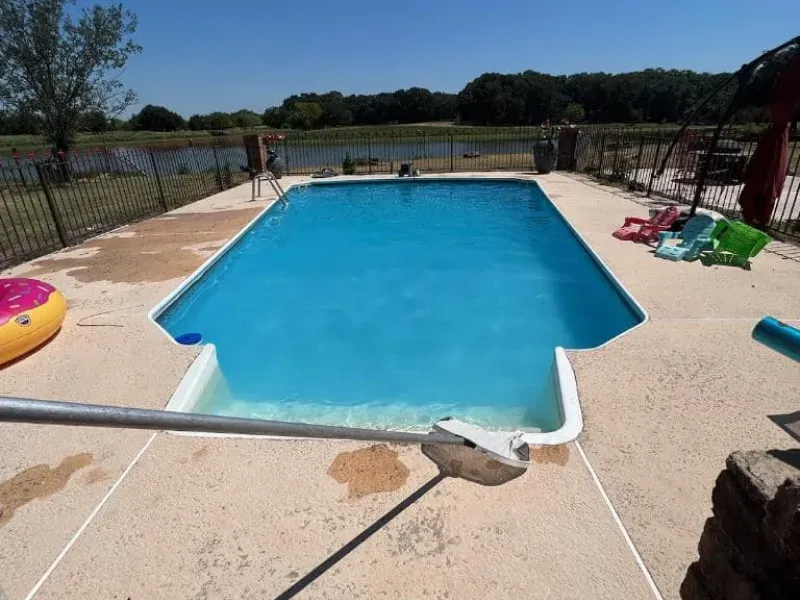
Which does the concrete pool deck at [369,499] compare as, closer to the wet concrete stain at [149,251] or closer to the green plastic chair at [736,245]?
the green plastic chair at [736,245]

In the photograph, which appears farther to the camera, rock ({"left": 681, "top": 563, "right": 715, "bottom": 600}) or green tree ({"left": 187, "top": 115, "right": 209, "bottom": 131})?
green tree ({"left": 187, "top": 115, "right": 209, "bottom": 131})

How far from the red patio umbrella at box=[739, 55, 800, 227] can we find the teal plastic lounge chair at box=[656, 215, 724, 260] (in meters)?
2.14

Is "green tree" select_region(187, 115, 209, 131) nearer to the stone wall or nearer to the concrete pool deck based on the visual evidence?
the concrete pool deck

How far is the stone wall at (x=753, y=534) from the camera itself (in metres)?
1.01

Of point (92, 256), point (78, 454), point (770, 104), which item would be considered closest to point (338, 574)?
point (78, 454)

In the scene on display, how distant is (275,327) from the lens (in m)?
6.86

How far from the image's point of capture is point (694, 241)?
257 inches

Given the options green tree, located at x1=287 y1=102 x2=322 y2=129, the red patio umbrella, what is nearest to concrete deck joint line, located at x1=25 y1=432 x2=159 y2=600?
the red patio umbrella

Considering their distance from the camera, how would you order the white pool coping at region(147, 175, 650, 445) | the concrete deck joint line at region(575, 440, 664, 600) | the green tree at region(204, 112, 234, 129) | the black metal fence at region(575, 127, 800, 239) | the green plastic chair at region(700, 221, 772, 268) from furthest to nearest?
the green tree at region(204, 112, 234, 129), the black metal fence at region(575, 127, 800, 239), the green plastic chair at region(700, 221, 772, 268), the white pool coping at region(147, 175, 650, 445), the concrete deck joint line at region(575, 440, 664, 600)

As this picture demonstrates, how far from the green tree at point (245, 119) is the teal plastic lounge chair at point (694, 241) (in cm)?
6710

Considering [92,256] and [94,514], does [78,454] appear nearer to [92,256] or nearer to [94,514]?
[94,514]

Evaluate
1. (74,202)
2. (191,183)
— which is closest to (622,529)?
(74,202)

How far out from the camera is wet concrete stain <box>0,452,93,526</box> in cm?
261

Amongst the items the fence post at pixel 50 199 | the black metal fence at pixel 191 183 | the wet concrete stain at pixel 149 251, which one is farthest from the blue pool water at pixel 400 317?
the black metal fence at pixel 191 183
